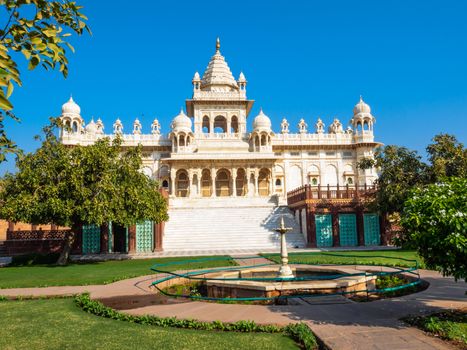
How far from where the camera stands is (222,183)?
1793 inches

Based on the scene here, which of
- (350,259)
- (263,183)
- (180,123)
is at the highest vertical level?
(180,123)

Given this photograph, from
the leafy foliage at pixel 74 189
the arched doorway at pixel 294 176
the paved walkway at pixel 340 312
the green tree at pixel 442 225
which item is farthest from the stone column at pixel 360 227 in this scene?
the arched doorway at pixel 294 176

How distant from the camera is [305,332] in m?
5.54

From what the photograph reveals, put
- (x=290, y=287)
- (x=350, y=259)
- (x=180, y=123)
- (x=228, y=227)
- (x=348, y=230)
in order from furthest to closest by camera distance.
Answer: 1. (x=180, y=123)
2. (x=228, y=227)
3. (x=348, y=230)
4. (x=350, y=259)
5. (x=290, y=287)

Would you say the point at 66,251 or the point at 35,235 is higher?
the point at 35,235

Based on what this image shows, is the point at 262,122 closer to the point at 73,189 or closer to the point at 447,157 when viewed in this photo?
the point at 447,157

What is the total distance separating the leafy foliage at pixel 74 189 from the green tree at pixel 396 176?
1351 centimetres

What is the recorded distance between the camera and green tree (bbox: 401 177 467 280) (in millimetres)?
5621

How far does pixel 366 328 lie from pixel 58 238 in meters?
22.4

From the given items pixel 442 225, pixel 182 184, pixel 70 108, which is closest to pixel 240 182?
pixel 182 184

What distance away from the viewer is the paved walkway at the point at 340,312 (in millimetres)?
5348

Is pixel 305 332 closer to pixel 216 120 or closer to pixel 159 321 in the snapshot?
pixel 159 321

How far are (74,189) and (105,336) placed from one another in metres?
13.0

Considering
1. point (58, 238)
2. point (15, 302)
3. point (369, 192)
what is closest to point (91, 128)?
point (58, 238)
